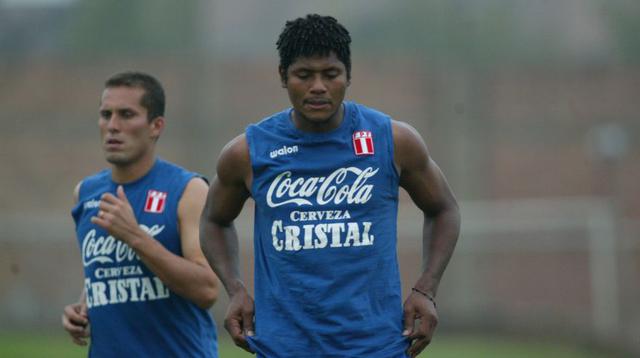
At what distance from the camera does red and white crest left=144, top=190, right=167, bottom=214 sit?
20.6ft

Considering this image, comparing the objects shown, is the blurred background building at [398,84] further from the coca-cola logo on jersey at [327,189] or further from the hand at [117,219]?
the coca-cola logo on jersey at [327,189]

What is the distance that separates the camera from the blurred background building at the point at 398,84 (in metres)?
26.1

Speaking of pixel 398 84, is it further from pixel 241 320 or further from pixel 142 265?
pixel 241 320

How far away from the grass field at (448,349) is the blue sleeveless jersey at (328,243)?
10.6 metres

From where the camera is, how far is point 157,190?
6340 mm

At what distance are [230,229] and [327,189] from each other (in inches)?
25.9

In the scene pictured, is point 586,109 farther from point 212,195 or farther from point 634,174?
point 212,195

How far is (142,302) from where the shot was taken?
20.1 feet

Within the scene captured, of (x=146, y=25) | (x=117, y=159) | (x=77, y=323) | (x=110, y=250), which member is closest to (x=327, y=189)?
(x=110, y=250)

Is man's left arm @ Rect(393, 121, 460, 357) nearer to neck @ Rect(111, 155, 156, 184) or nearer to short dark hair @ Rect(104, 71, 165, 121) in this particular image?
neck @ Rect(111, 155, 156, 184)

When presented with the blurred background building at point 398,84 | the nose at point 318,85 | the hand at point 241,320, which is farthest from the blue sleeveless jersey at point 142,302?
the blurred background building at point 398,84

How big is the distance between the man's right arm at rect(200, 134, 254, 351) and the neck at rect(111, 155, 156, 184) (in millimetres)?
1090

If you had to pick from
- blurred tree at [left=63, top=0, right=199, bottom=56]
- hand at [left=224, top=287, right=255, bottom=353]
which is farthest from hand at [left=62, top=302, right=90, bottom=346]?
blurred tree at [left=63, top=0, right=199, bottom=56]

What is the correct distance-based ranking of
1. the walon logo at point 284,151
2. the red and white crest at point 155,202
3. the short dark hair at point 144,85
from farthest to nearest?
the short dark hair at point 144,85 < the red and white crest at point 155,202 < the walon logo at point 284,151
